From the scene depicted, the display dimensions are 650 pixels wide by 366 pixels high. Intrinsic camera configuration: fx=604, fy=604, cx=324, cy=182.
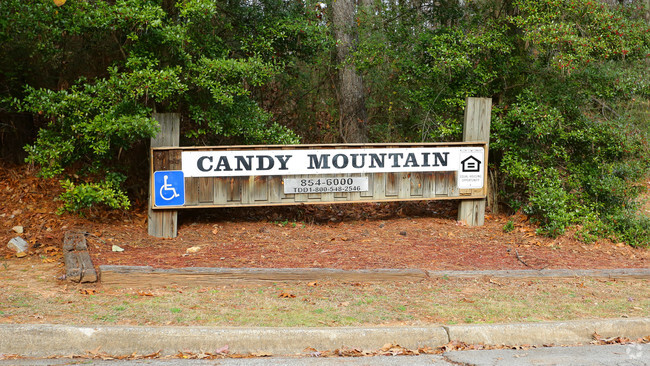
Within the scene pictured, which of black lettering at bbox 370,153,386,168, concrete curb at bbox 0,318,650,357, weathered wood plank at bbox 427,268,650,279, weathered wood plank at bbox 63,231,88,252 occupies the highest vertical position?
black lettering at bbox 370,153,386,168

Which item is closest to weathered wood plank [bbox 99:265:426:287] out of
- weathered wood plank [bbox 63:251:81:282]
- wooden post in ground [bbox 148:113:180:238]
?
weathered wood plank [bbox 63:251:81:282]

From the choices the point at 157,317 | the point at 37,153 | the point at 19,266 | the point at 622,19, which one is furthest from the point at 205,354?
the point at 622,19

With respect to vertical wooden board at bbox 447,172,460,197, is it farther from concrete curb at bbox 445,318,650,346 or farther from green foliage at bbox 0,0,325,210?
concrete curb at bbox 445,318,650,346

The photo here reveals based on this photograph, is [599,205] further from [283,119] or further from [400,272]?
[283,119]

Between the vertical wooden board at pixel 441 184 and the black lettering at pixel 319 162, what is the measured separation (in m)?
1.90

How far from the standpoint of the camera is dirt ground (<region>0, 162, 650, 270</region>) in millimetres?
7859

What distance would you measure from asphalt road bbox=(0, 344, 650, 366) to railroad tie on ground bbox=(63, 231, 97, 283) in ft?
5.95

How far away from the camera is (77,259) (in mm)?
7125

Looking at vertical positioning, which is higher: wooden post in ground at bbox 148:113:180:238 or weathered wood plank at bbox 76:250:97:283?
wooden post in ground at bbox 148:113:180:238

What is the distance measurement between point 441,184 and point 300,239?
8.47 ft

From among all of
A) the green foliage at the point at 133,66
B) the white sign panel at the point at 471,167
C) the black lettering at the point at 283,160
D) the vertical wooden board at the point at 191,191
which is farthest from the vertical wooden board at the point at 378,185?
the vertical wooden board at the point at 191,191

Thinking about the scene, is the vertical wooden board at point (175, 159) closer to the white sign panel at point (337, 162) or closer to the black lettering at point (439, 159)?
the white sign panel at point (337, 162)

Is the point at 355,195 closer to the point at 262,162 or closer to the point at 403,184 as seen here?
the point at 403,184

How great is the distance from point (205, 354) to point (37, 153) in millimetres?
5060
